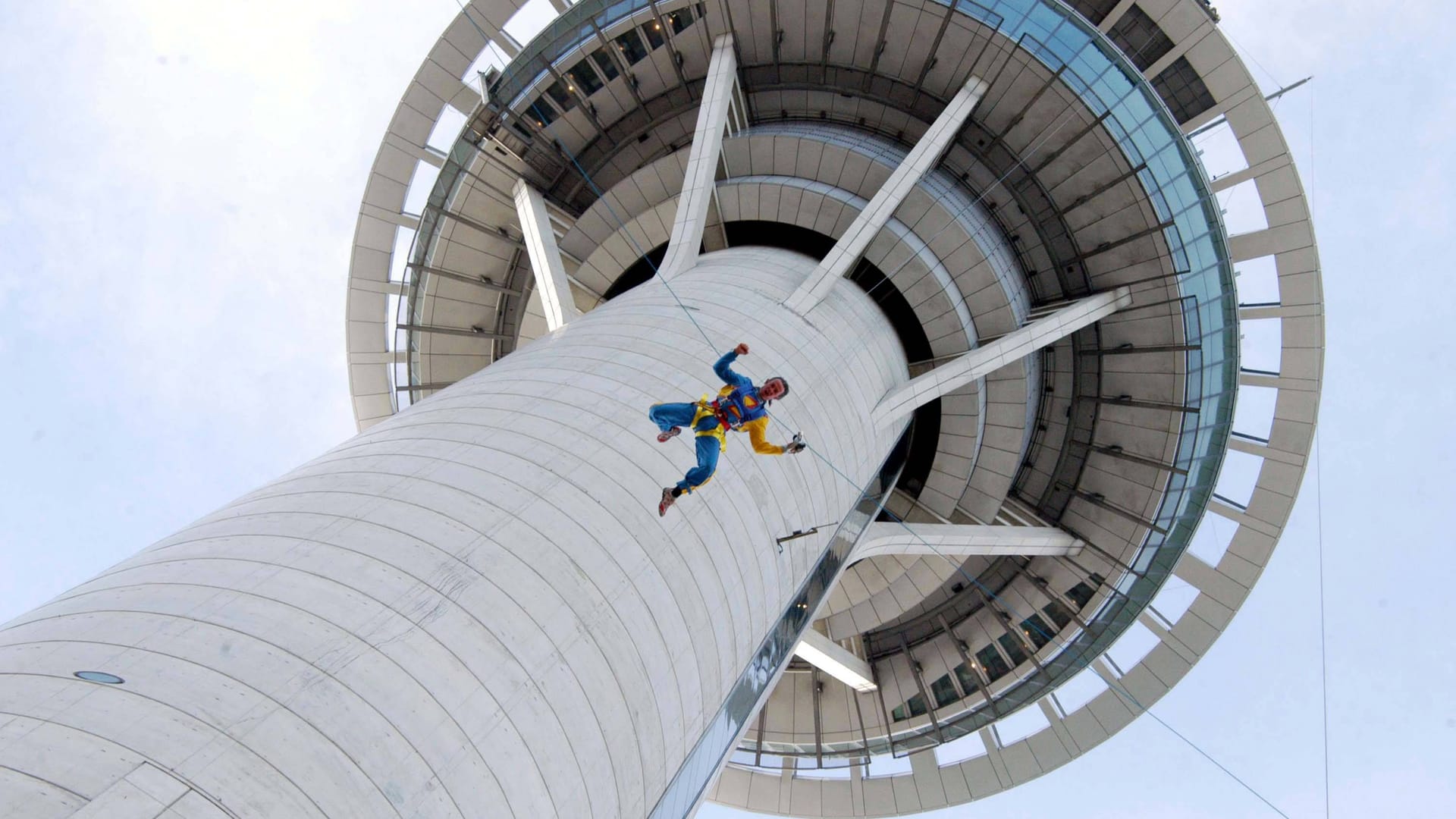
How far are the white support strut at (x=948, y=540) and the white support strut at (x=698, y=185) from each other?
7.18 metres

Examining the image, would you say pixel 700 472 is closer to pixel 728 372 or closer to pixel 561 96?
pixel 728 372

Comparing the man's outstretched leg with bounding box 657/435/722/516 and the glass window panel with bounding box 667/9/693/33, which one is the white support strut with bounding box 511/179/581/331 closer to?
the glass window panel with bounding box 667/9/693/33

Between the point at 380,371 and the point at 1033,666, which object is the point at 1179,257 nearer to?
the point at 1033,666

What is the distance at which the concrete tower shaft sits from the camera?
560 centimetres

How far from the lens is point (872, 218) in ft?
52.3

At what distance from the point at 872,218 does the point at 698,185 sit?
3819 mm

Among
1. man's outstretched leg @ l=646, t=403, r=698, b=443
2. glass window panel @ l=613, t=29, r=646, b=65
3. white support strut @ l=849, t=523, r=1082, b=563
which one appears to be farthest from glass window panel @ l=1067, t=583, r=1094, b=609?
glass window panel @ l=613, t=29, r=646, b=65

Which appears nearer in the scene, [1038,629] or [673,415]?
[673,415]

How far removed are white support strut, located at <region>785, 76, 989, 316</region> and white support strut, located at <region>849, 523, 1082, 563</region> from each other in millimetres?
5319

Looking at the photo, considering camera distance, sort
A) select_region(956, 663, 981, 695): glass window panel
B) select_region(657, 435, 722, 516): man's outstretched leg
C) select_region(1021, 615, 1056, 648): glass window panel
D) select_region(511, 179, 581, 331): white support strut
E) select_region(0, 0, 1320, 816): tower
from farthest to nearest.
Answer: select_region(956, 663, 981, 695): glass window panel < select_region(1021, 615, 1056, 648): glass window panel < select_region(511, 179, 581, 331): white support strut < select_region(657, 435, 722, 516): man's outstretched leg < select_region(0, 0, 1320, 816): tower

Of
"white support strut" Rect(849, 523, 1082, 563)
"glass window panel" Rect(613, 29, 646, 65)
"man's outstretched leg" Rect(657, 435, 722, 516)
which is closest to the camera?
"man's outstretched leg" Rect(657, 435, 722, 516)

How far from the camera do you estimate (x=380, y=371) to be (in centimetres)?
2675

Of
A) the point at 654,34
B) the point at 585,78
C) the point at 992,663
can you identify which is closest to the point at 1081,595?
the point at 992,663

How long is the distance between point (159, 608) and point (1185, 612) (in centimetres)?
2581
